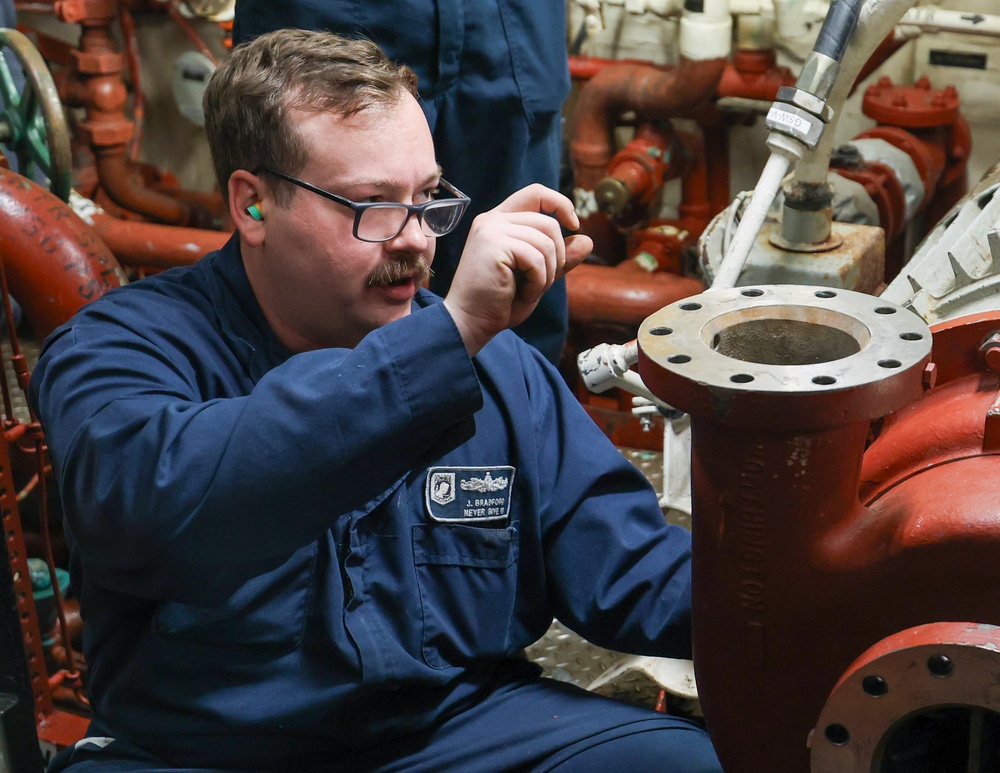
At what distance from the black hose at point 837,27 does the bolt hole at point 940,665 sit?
104 cm

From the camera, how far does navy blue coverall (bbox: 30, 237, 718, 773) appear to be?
1009 mm

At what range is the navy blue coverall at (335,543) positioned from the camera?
3.31ft

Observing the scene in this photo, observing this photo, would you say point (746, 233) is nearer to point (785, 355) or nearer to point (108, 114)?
point (785, 355)

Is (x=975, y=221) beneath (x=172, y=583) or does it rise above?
above

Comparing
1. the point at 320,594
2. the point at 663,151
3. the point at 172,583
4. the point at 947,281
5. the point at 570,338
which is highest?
the point at 947,281

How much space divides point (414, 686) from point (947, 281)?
31.5 inches

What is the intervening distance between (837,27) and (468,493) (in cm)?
84

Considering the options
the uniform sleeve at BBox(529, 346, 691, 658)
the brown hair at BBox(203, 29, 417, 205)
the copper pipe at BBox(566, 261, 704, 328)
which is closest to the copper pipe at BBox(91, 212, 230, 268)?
the copper pipe at BBox(566, 261, 704, 328)

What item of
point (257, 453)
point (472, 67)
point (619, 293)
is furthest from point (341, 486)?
point (619, 293)

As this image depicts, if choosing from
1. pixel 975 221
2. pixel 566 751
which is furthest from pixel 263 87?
pixel 975 221

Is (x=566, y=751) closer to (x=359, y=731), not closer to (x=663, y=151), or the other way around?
(x=359, y=731)

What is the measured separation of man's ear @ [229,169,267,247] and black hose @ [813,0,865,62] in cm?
82

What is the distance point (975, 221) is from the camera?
5.14 feet

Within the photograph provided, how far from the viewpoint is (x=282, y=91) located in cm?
129
